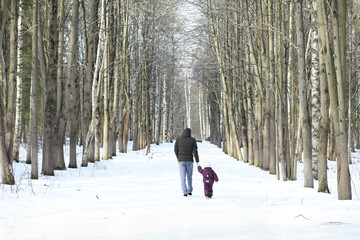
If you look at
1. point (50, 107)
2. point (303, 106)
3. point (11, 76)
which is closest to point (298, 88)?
point (303, 106)

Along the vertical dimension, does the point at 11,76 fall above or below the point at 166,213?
above

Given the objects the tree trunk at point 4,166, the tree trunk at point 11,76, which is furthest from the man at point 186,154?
the tree trunk at point 11,76

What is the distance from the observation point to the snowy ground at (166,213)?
622cm

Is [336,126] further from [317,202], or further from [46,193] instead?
[46,193]

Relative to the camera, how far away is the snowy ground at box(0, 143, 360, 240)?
622cm

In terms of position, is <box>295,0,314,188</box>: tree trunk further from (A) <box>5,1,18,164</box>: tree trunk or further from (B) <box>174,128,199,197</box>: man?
(A) <box>5,1,18,164</box>: tree trunk

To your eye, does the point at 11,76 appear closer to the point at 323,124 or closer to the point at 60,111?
the point at 60,111

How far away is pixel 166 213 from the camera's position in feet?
25.7

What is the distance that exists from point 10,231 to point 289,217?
14.9ft

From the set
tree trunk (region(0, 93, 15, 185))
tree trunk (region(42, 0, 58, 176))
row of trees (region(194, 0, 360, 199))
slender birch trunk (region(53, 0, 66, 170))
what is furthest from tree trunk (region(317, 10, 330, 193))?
slender birch trunk (region(53, 0, 66, 170))

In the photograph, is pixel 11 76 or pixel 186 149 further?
pixel 11 76

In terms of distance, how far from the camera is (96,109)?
790 inches

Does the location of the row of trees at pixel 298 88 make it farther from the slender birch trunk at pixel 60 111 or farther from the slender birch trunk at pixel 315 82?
the slender birch trunk at pixel 60 111

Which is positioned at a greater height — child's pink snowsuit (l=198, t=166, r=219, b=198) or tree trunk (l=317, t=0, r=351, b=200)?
tree trunk (l=317, t=0, r=351, b=200)
